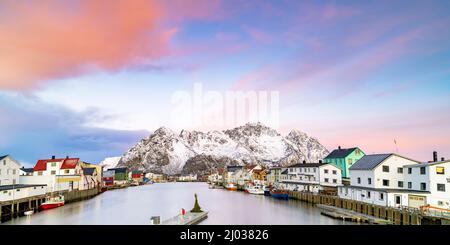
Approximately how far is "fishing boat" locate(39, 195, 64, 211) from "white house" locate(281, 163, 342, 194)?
31461mm

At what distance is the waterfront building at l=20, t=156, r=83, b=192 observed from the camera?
41.6m

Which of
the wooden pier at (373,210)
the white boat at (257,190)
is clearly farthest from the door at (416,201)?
the white boat at (257,190)

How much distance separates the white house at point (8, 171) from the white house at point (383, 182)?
3481cm

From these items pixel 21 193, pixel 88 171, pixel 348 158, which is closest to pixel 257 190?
pixel 348 158

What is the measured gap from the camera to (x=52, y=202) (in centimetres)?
3634

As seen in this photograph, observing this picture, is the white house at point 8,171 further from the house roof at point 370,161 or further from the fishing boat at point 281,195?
the house roof at point 370,161

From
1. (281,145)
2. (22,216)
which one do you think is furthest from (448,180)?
(281,145)

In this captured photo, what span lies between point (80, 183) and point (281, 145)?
119 meters

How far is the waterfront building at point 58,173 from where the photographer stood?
41.6 m

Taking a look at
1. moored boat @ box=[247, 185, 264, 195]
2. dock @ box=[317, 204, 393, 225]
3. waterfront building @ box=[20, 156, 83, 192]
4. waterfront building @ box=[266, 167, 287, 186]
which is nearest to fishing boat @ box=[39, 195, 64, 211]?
waterfront building @ box=[20, 156, 83, 192]

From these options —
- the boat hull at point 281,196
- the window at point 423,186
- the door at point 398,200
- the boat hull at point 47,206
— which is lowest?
the boat hull at point 281,196

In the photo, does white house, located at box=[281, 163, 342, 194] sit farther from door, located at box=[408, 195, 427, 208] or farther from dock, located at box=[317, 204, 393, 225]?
door, located at box=[408, 195, 427, 208]

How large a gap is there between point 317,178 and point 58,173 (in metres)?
35.7
